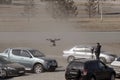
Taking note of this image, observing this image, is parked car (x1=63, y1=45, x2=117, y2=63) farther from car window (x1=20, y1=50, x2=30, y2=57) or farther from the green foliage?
the green foliage

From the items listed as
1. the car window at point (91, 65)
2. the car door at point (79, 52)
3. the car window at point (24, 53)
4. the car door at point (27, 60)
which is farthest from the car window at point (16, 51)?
the car window at point (91, 65)

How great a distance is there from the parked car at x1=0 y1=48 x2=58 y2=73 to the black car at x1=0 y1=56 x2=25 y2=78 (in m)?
1.50

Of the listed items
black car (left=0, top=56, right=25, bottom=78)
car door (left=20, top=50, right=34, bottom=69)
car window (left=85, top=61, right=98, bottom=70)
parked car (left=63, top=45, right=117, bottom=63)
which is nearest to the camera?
car window (left=85, top=61, right=98, bottom=70)

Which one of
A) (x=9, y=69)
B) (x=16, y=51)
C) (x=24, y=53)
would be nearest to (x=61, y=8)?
(x=16, y=51)

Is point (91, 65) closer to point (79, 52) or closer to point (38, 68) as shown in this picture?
point (38, 68)

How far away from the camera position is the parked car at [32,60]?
28.9 m

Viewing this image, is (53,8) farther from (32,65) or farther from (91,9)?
(32,65)

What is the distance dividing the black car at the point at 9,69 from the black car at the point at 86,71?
15.0 ft

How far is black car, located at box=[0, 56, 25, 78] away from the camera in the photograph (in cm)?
2648

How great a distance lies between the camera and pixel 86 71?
2259cm

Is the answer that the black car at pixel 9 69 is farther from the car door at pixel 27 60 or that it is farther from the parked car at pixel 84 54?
the parked car at pixel 84 54

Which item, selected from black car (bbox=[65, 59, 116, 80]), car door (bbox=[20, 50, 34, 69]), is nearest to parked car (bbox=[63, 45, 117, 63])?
car door (bbox=[20, 50, 34, 69])

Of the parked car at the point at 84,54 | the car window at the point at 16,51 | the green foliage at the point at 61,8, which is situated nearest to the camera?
the car window at the point at 16,51

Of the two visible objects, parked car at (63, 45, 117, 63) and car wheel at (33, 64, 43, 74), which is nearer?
car wheel at (33, 64, 43, 74)
